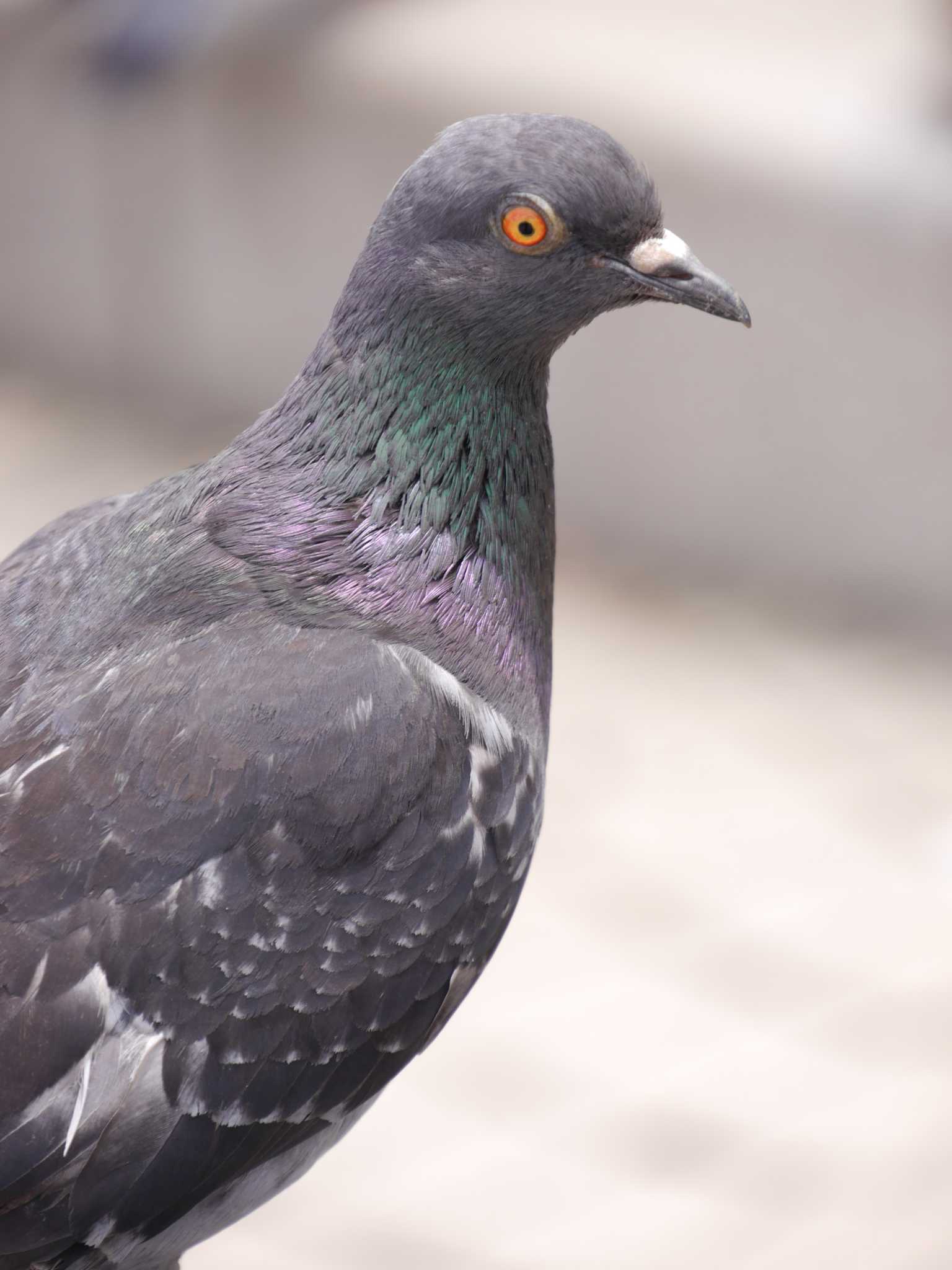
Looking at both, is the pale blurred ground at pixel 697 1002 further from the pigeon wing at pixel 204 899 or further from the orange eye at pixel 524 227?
the orange eye at pixel 524 227

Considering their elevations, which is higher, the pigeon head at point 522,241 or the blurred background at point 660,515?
the blurred background at point 660,515

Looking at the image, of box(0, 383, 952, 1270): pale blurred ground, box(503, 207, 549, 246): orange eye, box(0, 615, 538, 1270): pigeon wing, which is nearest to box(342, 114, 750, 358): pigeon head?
box(503, 207, 549, 246): orange eye

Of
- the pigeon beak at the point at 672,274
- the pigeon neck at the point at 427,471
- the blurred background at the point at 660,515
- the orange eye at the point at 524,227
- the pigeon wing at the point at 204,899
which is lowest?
the pigeon wing at the point at 204,899

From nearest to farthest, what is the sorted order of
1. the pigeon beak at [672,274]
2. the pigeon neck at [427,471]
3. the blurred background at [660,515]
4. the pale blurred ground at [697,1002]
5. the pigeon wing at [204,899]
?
the pigeon wing at [204,899], the pigeon beak at [672,274], the pigeon neck at [427,471], the pale blurred ground at [697,1002], the blurred background at [660,515]

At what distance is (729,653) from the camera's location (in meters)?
7.74

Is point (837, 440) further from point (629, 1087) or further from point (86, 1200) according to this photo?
point (86, 1200)

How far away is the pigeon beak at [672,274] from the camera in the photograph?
318 cm

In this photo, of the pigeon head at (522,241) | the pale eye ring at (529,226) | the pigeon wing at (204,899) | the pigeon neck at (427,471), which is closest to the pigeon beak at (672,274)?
the pigeon head at (522,241)

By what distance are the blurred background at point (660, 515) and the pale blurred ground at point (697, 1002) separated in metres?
0.01

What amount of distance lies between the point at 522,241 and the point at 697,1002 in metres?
3.66

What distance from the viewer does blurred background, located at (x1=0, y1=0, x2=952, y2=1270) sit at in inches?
226

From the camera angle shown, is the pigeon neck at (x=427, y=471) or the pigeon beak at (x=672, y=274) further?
the pigeon neck at (x=427, y=471)

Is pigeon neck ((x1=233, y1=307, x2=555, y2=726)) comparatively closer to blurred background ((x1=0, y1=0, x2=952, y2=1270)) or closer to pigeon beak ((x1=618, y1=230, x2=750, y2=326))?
pigeon beak ((x1=618, y1=230, x2=750, y2=326))

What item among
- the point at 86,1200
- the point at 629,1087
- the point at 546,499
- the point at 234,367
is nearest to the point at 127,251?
the point at 234,367
